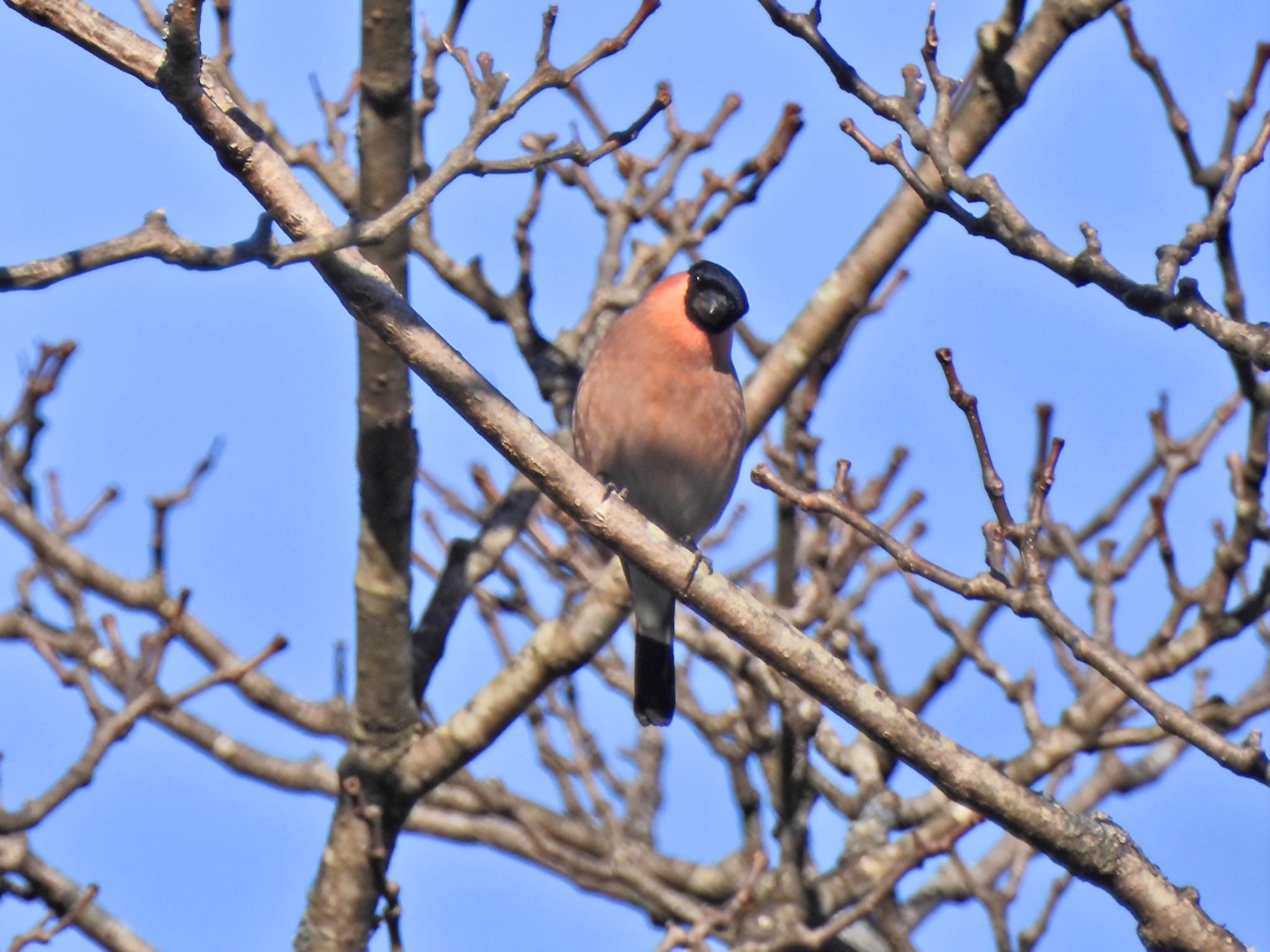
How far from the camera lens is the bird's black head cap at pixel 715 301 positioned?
5.16m

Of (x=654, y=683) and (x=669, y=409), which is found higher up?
(x=669, y=409)

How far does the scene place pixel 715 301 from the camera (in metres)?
5.16

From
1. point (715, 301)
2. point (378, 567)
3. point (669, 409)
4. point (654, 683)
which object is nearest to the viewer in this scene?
point (378, 567)

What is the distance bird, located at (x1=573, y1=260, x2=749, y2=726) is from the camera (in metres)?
5.01

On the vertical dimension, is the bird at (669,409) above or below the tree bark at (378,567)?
above

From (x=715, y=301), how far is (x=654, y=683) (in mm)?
1422

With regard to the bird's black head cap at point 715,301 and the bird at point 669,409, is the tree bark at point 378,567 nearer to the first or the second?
the bird at point 669,409

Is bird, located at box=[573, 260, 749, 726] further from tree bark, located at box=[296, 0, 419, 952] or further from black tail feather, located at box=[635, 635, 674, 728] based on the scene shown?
tree bark, located at box=[296, 0, 419, 952]

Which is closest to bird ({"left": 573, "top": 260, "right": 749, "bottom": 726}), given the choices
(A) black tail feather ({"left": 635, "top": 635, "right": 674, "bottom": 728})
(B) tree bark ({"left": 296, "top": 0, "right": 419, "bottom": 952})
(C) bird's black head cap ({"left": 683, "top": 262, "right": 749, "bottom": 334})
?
(C) bird's black head cap ({"left": 683, "top": 262, "right": 749, "bottom": 334})

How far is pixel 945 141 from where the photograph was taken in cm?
322

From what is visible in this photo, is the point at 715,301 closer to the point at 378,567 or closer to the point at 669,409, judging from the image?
the point at 669,409

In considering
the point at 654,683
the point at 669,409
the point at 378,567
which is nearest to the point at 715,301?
the point at 669,409

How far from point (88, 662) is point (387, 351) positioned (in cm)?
186

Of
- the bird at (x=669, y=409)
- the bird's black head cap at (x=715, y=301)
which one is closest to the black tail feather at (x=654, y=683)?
the bird at (x=669, y=409)
